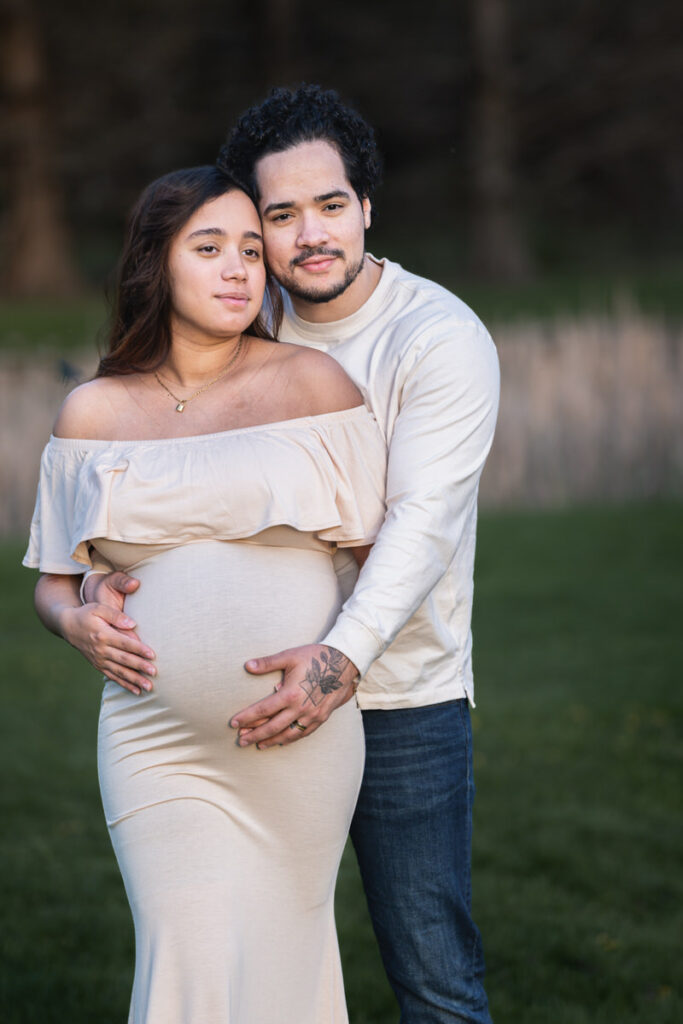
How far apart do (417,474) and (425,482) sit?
3 cm

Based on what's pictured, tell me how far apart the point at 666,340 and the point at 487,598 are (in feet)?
12.8

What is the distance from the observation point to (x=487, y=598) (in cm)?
932

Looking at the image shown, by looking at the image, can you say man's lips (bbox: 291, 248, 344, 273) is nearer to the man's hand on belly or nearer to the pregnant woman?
the pregnant woman

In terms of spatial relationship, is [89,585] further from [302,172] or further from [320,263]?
[302,172]

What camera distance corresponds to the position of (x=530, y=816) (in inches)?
→ 229

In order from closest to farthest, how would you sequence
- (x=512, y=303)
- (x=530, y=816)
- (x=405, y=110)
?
(x=530, y=816)
(x=512, y=303)
(x=405, y=110)

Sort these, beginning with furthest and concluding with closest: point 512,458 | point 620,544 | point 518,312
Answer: point 518,312 → point 512,458 → point 620,544

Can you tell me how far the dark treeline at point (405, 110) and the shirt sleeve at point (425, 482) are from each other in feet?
73.0

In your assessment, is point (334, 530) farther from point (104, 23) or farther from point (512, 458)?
point (104, 23)

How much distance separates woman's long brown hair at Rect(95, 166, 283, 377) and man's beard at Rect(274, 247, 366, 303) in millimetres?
117

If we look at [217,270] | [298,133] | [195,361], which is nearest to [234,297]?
[217,270]

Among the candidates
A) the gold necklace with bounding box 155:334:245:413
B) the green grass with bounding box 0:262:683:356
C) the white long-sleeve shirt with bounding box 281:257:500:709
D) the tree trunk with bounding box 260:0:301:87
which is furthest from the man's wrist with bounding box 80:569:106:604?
the tree trunk with bounding box 260:0:301:87

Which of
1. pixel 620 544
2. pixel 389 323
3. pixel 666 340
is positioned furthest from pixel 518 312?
pixel 389 323

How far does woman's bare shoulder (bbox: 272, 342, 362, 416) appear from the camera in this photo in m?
3.01
